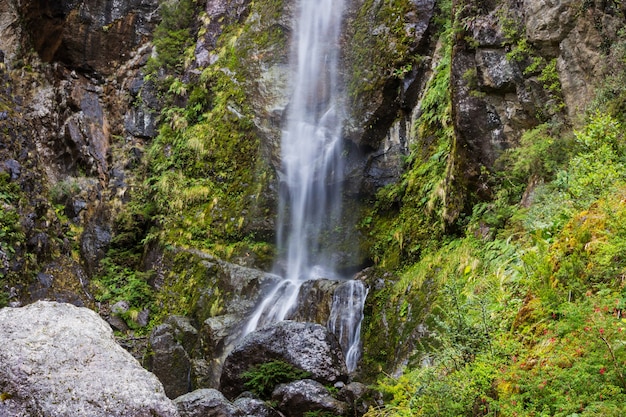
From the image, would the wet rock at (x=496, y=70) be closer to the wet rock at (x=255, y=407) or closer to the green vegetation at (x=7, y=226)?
the wet rock at (x=255, y=407)

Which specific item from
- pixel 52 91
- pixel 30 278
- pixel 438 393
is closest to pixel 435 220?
pixel 438 393

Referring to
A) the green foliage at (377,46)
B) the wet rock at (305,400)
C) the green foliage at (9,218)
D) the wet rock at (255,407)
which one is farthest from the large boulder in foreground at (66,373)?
the green foliage at (377,46)

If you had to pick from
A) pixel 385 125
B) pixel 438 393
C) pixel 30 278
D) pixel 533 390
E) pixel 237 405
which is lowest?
pixel 237 405

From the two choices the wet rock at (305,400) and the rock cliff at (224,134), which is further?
the rock cliff at (224,134)

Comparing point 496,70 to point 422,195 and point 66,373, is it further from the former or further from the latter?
point 66,373

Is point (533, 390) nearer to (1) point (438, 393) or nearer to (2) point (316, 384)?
(1) point (438, 393)

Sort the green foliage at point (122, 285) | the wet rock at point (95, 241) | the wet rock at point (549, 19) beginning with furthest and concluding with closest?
the wet rock at point (95, 241)
the green foliage at point (122, 285)
the wet rock at point (549, 19)

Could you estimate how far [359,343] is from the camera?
31.3ft

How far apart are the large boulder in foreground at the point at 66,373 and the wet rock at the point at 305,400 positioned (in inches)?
162

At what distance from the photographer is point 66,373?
12.6 ft

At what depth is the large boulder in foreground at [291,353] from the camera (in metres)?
8.52

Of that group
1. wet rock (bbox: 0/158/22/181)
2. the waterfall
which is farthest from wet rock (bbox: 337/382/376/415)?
wet rock (bbox: 0/158/22/181)

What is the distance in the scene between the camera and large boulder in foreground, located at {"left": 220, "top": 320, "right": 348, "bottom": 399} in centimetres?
852

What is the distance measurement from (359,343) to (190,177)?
8.85 meters
